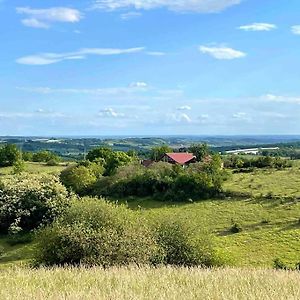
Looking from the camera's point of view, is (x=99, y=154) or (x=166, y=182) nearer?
(x=166, y=182)

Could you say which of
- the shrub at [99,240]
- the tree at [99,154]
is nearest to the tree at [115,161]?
the tree at [99,154]

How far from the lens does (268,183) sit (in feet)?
232

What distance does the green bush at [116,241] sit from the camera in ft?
92.2

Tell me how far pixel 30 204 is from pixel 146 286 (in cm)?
5562

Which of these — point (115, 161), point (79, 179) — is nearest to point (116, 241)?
point (79, 179)

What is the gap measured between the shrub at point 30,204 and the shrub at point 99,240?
23.4 m

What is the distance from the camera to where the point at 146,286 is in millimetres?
8320

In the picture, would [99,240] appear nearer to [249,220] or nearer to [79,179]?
[249,220]

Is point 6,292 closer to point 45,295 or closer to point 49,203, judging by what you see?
point 45,295

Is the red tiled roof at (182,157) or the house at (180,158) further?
the red tiled roof at (182,157)

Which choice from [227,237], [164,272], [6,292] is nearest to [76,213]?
[227,237]

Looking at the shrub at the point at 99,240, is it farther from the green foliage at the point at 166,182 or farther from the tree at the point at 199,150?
the tree at the point at 199,150

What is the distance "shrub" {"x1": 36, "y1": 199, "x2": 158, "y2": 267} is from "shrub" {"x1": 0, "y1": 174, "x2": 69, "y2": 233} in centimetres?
2340

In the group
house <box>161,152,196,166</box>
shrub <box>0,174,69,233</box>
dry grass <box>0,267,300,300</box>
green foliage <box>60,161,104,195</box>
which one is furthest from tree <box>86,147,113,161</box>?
dry grass <box>0,267,300,300</box>
